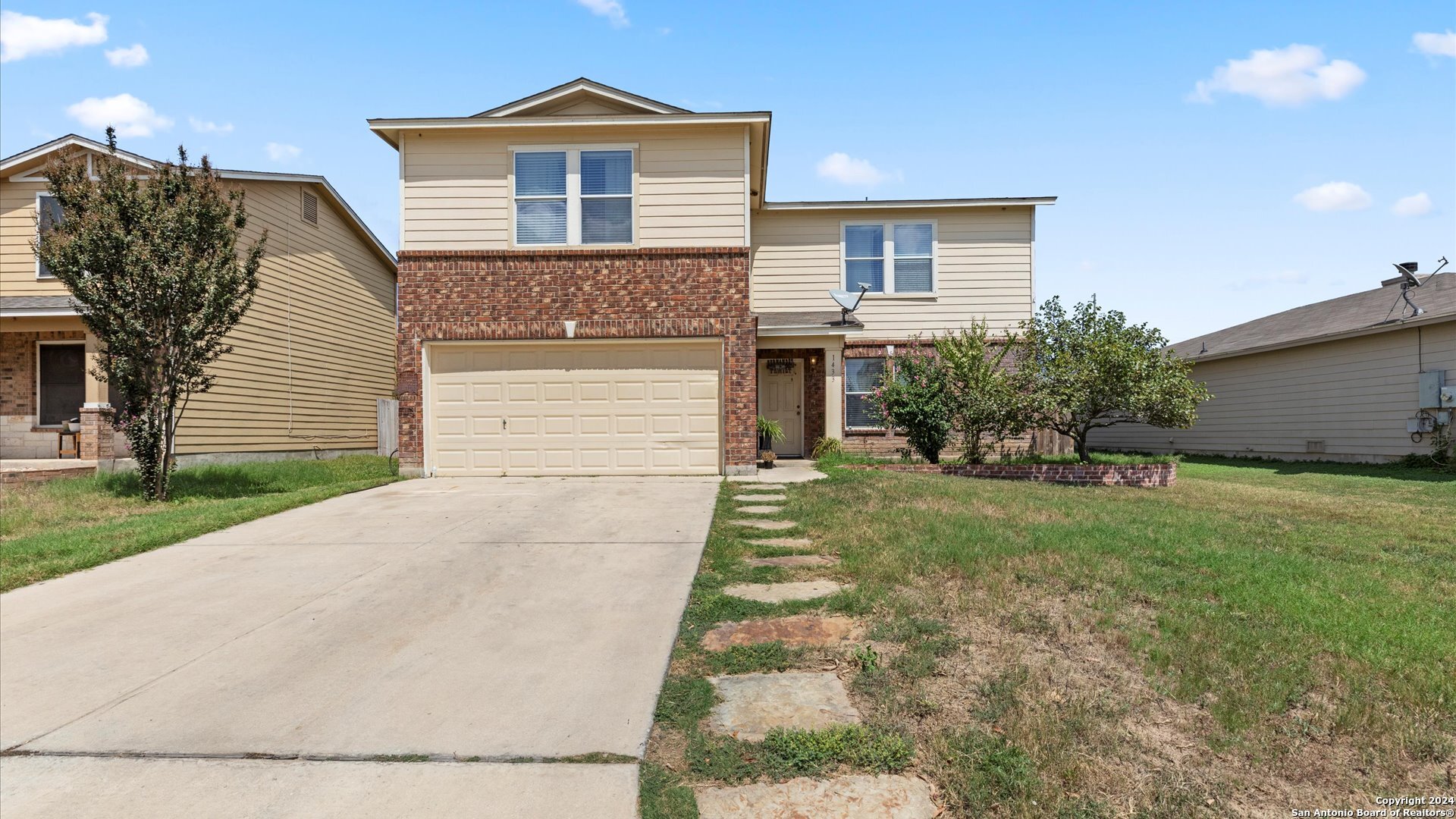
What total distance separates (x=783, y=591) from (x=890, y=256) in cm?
1291

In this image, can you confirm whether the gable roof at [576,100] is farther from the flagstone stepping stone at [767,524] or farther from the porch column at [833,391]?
the flagstone stepping stone at [767,524]

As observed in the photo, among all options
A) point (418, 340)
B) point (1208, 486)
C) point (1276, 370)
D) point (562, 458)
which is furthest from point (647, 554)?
point (1276, 370)

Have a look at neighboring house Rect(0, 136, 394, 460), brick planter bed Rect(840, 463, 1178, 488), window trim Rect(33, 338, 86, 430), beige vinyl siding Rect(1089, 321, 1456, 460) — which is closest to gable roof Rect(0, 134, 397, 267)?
neighboring house Rect(0, 136, 394, 460)

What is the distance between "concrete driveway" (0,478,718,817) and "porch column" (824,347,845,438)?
8.92m

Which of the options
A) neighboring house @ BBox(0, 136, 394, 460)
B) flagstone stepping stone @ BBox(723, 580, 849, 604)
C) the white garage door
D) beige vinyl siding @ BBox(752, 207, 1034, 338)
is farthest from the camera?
beige vinyl siding @ BBox(752, 207, 1034, 338)

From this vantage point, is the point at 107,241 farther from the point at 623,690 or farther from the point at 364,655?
the point at 623,690

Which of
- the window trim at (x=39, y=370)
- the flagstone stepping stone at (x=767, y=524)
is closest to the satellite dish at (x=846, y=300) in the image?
the flagstone stepping stone at (x=767, y=524)

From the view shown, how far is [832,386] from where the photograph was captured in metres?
16.0

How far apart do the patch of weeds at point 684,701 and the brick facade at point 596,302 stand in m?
8.54

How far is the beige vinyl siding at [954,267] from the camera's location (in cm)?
1700

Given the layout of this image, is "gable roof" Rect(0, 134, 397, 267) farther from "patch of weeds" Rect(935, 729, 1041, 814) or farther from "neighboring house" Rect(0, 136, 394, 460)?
"patch of weeds" Rect(935, 729, 1041, 814)

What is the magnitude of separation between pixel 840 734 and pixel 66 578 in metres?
6.35

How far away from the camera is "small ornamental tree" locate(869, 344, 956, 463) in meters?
13.8

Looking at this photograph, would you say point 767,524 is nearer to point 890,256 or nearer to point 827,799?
point 827,799
